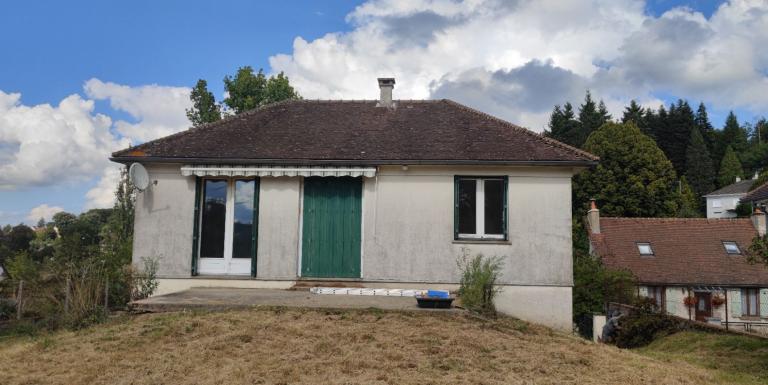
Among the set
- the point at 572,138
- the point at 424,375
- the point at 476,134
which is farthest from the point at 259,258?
the point at 572,138

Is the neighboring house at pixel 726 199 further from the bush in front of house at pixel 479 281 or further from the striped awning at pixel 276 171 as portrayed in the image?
the striped awning at pixel 276 171

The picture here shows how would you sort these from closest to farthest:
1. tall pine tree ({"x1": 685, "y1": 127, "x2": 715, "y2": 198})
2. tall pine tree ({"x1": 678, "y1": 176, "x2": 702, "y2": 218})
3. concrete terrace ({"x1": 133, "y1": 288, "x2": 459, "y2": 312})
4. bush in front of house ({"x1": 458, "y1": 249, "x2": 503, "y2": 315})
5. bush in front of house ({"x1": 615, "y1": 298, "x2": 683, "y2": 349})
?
concrete terrace ({"x1": 133, "y1": 288, "x2": 459, "y2": 312}) → bush in front of house ({"x1": 458, "y1": 249, "x2": 503, "y2": 315}) → bush in front of house ({"x1": 615, "y1": 298, "x2": 683, "y2": 349}) → tall pine tree ({"x1": 678, "y1": 176, "x2": 702, "y2": 218}) → tall pine tree ({"x1": 685, "y1": 127, "x2": 715, "y2": 198})

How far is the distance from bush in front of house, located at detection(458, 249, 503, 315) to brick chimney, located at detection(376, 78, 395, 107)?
20.8 ft

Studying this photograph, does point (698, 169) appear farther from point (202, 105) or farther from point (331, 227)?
point (331, 227)

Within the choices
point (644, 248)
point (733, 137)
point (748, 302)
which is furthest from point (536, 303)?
point (733, 137)

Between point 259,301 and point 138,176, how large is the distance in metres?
5.04

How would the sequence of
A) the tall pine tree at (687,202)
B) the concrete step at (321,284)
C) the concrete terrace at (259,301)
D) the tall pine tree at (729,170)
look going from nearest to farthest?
the concrete terrace at (259,301)
the concrete step at (321,284)
the tall pine tree at (687,202)
the tall pine tree at (729,170)

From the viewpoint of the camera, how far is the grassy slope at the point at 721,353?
9.20 meters

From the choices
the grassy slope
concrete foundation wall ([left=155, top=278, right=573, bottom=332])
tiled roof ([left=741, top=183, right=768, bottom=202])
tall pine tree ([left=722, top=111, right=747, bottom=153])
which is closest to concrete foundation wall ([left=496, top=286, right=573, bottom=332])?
concrete foundation wall ([left=155, top=278, right=573, bottom=332])

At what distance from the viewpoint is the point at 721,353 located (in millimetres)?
11180

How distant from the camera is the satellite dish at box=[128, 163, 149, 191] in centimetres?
1368

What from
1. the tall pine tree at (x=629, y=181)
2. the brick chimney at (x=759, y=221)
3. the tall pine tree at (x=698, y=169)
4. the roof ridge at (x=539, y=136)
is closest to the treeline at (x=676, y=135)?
the tall pine tree at (x=698, y=169)

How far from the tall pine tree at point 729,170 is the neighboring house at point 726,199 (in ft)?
11.7

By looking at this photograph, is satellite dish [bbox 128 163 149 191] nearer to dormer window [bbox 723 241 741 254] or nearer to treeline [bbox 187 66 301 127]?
treeline [bbox 187 66 301 127]
